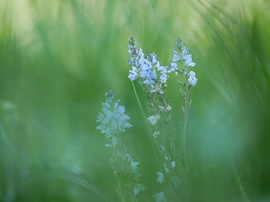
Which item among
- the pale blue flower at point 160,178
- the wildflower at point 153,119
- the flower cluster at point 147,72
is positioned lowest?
the pale blue flower at point 160,178

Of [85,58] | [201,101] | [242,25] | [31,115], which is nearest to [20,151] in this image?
[31,115]

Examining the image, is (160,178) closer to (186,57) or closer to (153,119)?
(153,119)

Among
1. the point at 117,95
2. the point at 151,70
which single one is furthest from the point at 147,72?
the point at 117,95

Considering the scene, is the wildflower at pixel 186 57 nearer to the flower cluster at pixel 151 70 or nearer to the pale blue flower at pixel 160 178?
the flower cluster at pixel 151 70

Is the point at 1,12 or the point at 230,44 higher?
the point at 1,12

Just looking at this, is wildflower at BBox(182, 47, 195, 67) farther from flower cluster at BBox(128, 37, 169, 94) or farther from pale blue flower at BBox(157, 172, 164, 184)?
pale blue flower at BBox(157, 172, 164, 184)

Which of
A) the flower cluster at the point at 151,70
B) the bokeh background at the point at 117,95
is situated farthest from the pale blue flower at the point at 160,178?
the flower cluster at the point at 151,70

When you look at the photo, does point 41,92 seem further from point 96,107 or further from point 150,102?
point 150,102

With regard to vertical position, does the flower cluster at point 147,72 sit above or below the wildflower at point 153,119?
above

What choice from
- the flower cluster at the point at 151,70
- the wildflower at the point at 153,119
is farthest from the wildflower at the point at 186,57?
the wildflower at the point at 153,119
